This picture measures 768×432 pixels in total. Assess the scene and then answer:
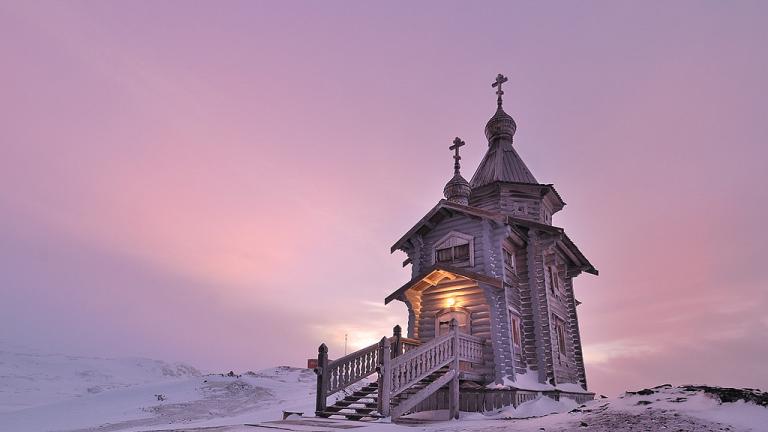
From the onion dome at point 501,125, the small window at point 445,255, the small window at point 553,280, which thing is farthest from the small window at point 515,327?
the onion dome at point 501,125

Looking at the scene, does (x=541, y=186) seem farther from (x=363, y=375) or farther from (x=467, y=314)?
(x=363, y=375)

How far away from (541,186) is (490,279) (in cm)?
870

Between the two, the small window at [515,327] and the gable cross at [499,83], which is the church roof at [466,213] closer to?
the small window at [515,327]

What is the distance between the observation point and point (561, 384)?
1964 cm

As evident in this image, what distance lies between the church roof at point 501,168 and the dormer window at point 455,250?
18.1ft

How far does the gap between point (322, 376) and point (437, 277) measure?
22.6 feet

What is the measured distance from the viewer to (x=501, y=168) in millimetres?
25016

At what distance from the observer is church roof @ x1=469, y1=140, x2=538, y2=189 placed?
2453 cm

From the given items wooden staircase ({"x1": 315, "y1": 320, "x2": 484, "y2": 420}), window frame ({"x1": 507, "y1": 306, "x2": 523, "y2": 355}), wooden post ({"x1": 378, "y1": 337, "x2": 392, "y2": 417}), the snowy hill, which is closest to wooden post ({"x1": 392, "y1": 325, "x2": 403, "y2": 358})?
wooden staircase ({"x1": 315, "y1": 320, "x2": 484, "y2": 420})

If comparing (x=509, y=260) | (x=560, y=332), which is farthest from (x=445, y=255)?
(x=560, y=332)

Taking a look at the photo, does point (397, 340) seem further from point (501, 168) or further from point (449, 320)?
point (501, 168)

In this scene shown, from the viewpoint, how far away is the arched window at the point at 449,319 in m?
18.4

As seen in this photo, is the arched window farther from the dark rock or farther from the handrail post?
the dark rock

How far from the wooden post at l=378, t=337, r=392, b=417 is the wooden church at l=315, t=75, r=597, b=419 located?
3cm
